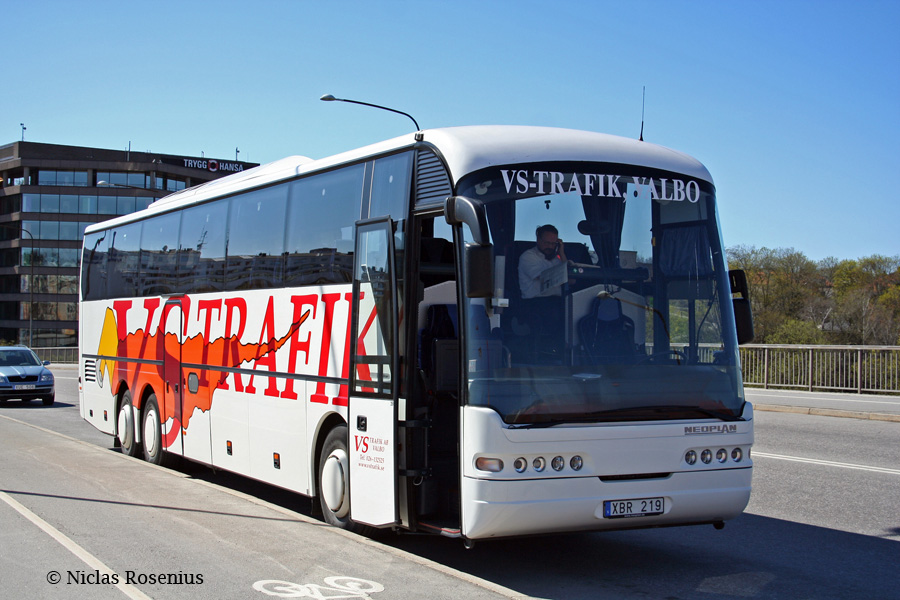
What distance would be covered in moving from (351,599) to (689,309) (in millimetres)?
3427

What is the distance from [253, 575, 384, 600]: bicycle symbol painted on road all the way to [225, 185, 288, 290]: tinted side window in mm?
4168

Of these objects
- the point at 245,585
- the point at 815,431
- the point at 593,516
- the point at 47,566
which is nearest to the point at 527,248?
the point at 593,516

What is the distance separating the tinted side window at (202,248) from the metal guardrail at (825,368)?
1832 centimetres

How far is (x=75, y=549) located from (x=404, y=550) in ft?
8.86

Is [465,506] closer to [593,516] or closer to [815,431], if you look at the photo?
[593,516]

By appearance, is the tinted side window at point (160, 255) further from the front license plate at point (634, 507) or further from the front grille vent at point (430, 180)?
the front license plate at point (634, 507)

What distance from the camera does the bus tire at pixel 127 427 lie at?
49.8 ft

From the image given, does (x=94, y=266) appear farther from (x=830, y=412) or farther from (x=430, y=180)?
(x=830, y=412)

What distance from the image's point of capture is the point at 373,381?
820 centimetres

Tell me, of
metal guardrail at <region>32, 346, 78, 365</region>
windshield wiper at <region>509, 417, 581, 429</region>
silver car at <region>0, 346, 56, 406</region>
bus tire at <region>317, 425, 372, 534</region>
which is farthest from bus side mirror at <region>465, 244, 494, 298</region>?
metal guardrail at <region>32, 346, 78, 365</region>

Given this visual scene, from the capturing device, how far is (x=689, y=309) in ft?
25.2

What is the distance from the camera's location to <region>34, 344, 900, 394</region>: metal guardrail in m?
24.8

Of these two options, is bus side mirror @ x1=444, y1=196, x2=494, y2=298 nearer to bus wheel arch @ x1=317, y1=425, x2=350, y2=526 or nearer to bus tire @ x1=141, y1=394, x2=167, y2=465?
bus wheel arch @ x1=317, y1=425, x2=350, y2=526

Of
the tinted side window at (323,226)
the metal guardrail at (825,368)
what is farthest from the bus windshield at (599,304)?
the metal guardrail at (825,368)
